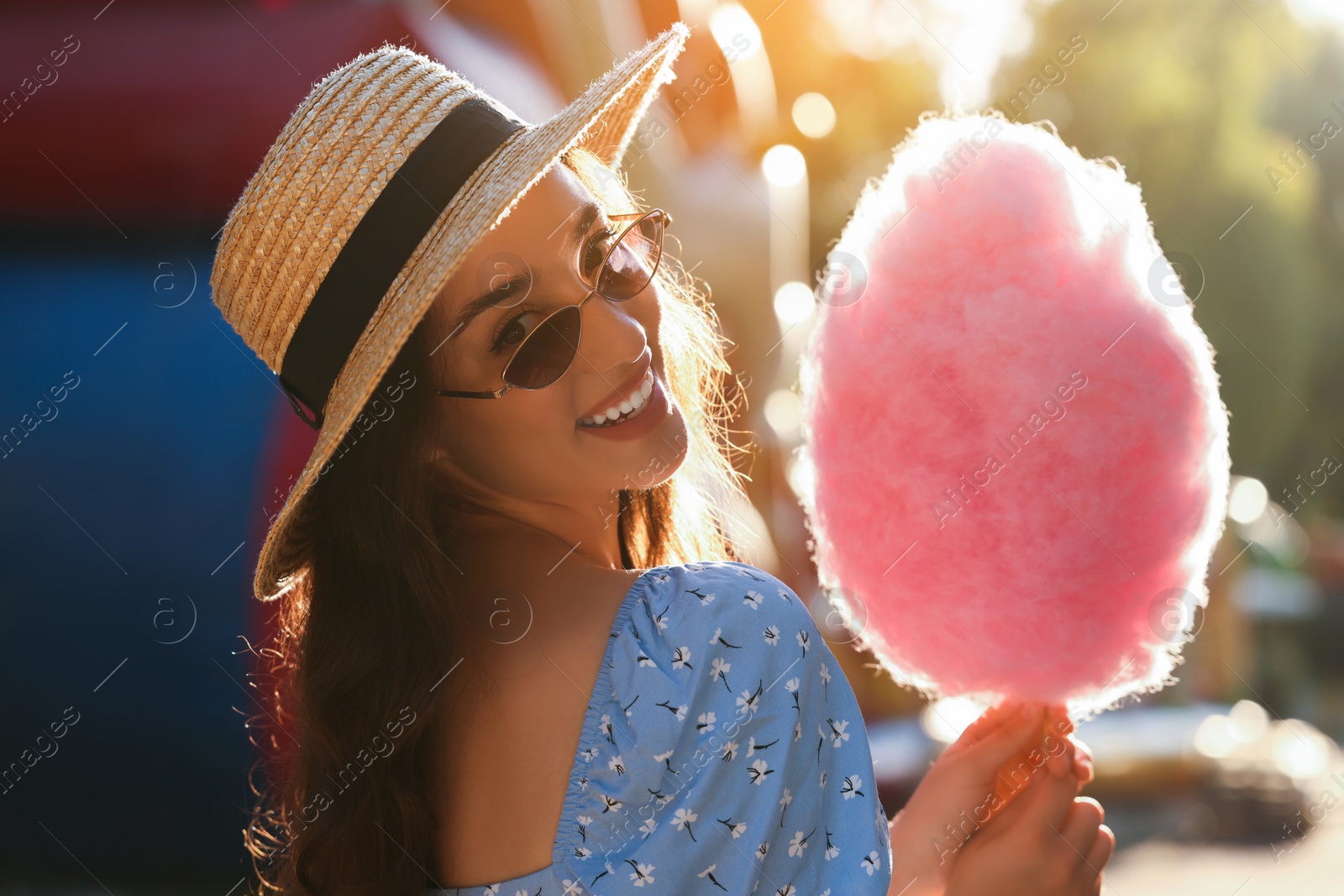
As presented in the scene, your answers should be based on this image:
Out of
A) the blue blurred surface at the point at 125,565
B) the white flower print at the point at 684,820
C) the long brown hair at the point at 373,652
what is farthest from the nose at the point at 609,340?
the blue blurred surface at the point at 125,565

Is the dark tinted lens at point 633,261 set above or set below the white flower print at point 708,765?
above

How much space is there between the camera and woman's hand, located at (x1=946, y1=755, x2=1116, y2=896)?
145cm

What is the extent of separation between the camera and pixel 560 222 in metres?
1.30

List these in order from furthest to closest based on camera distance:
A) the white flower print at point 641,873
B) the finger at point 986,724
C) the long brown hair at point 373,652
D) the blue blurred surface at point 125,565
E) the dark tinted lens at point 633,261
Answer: the blue blurred surface at point 125,565
the finger at point 986,724
the dark tinted lens at point 633,261
the long brown hair at point 373,652
the white flower print at point 641,873

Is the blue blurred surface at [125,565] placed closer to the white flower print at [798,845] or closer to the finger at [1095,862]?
the white flower print at [798,845]

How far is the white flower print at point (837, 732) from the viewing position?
48.8 inches

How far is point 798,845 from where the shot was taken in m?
1.19

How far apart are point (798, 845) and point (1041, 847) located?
48 centimetres

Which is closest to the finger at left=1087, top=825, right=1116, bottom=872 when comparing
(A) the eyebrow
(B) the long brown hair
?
(B) the long brown hair

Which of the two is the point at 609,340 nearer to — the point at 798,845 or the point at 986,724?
the point at 798,845

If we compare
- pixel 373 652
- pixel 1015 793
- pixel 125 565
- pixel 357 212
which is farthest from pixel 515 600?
pixel 125 565

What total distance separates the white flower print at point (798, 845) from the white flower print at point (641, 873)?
0.17 metres

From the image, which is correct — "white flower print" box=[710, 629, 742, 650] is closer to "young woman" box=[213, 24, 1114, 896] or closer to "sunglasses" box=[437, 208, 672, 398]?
"young woman" box=[213, 24, 1114, 896]

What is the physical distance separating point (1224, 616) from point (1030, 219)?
7.74 m
